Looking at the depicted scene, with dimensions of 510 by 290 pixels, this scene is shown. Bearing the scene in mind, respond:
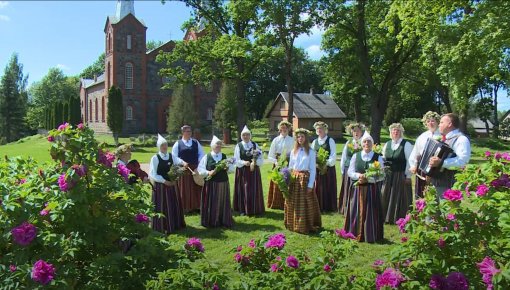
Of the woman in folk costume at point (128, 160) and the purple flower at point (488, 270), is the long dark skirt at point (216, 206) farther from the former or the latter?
the purple flower at point (488, 270)

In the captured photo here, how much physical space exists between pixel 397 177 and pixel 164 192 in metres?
4.14

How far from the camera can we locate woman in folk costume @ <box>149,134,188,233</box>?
7645mm

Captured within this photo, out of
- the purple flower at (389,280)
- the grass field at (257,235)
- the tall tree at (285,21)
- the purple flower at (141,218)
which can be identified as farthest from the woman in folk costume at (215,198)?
the tall tree at (285,21)

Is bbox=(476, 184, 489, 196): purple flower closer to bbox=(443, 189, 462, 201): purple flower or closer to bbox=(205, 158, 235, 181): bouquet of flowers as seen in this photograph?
bbox=(443, 189, 462, 201): purple flower

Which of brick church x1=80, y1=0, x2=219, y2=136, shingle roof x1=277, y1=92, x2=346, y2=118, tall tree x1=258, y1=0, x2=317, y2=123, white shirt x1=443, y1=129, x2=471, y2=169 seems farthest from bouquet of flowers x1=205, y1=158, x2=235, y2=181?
shingle roof x1=277, y1=92, x2=346, y2=118

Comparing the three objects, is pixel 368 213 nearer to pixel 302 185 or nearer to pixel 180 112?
pixel 302 185

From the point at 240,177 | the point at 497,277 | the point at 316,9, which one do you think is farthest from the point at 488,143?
the point at 497,277

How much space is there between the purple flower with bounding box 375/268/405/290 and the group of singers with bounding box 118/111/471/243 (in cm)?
300

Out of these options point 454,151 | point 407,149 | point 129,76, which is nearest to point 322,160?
point 407,149

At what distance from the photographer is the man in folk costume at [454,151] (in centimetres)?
562

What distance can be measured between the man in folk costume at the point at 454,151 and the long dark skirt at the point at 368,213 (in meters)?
1.30

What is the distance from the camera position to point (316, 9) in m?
25.2

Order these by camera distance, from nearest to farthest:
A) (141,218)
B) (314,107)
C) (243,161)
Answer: (141,218) → (243,161) → (314,107)

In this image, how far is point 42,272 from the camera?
3.06 metres
